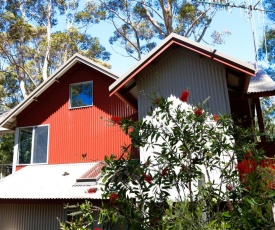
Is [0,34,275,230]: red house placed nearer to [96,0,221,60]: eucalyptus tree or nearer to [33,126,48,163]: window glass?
[33,126,48,163]: window glass

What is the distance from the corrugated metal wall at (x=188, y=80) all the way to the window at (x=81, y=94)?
14.8 ft

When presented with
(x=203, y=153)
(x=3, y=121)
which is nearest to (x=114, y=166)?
(x=203, y=153)

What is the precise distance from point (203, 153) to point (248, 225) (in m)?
1.55

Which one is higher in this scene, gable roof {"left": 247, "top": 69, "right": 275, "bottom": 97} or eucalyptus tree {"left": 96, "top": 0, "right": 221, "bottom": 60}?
eucalyptus tree {"left": 96, "top": 0, "right": 221, "bottom": 60}

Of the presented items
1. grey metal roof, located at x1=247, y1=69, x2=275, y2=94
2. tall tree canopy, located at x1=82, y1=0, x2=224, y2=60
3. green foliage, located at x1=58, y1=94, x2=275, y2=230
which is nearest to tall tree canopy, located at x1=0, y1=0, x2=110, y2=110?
tall tree canopy, located at x1=82, y1=0, x2=224, y2=60

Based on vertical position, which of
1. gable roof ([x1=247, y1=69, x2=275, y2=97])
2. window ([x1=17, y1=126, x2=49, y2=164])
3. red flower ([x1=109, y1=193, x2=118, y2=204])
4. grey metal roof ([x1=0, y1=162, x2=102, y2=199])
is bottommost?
red flower ([x1=109, y1=193, x2=118, y2=204])

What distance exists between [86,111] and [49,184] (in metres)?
4.37

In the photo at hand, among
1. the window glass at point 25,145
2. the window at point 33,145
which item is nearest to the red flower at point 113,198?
the window at point 33,145

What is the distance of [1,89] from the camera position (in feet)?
103

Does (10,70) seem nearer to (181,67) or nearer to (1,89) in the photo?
(1,89)

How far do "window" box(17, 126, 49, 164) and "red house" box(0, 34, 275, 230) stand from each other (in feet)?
0.17

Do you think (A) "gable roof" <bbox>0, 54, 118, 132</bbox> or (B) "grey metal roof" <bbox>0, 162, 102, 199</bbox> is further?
(A) "gable roof" <bbox>0, 54, 118, 132</bbox>

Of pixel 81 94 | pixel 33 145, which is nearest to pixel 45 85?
pixel 81 94

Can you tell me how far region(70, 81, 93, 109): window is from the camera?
1473 cm
